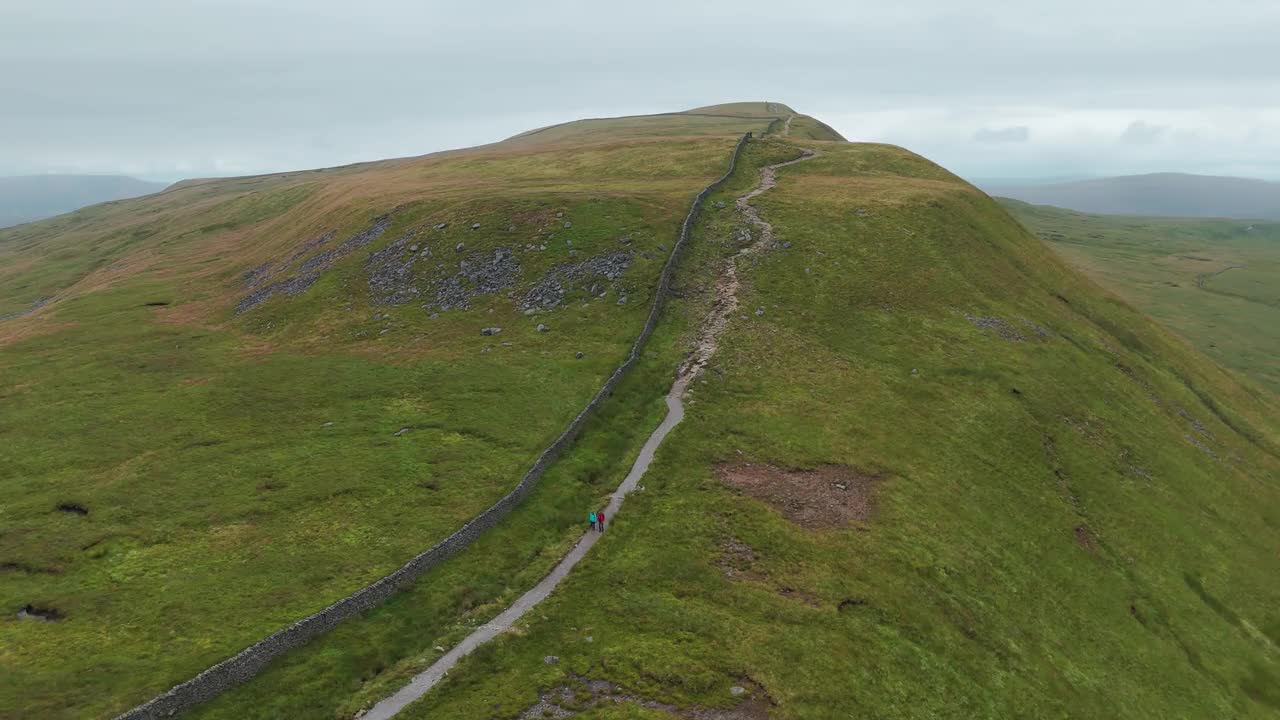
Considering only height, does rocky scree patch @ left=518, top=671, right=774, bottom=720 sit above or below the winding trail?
below

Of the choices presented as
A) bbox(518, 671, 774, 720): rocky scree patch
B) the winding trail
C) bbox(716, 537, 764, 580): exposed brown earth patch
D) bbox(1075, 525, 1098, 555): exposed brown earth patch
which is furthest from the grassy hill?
the winding trail

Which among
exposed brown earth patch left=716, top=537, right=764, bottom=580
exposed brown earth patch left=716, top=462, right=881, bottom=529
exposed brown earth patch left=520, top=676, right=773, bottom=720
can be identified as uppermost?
exposed brown earth patch left=716, top=462, right=881, bottom=529

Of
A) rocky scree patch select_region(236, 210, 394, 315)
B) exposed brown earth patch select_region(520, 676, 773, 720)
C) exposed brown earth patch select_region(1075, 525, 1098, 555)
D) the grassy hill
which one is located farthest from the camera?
rocky scree patch select_region(236, 210, 394, 315)

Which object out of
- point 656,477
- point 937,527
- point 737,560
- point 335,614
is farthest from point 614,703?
point 937,527

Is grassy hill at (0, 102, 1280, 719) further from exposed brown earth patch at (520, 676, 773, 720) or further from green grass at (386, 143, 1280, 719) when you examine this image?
exposed brown earth patch at (520, 676, 773, 720)

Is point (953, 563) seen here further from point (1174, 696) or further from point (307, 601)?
point (307, 601)
